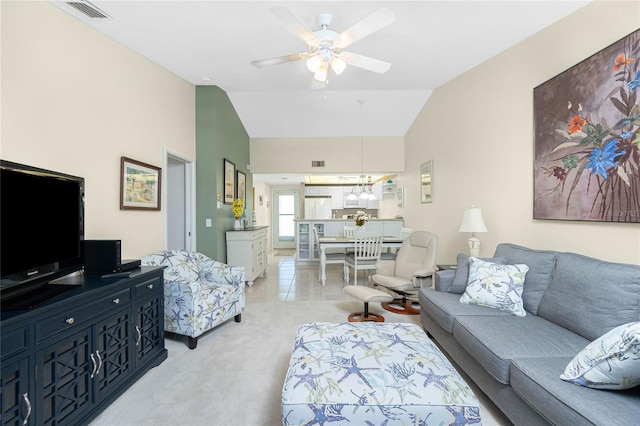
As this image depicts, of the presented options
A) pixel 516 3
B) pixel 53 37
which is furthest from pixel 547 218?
pixel 53 37

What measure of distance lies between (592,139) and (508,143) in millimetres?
880

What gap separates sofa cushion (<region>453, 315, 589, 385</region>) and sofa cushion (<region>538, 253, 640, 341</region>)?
0.09 m

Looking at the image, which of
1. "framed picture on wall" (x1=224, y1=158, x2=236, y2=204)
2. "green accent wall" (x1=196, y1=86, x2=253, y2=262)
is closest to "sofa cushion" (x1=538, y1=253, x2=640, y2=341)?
"green accent wall" (x1=196, y1=86, x2=253, y2=262)

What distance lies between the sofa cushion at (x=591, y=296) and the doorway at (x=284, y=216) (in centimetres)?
802

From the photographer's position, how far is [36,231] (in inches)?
60.9

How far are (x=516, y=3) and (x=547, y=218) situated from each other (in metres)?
1.80

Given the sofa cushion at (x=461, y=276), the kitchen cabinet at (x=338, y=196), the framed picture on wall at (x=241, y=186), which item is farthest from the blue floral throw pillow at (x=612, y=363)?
the kitchen cabinet at (x=338, y=196)

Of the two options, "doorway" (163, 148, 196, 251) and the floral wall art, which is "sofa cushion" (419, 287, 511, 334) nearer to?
the floral wall art

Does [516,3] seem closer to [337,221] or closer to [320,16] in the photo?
A: [320,16]

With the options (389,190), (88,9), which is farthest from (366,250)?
(88,9)

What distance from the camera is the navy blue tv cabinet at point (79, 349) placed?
124 centimetres

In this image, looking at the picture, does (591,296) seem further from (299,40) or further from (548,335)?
(299,40)

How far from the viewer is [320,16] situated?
233 cm

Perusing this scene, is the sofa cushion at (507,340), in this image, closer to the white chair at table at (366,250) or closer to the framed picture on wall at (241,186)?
the white chair at table at (366,250)
